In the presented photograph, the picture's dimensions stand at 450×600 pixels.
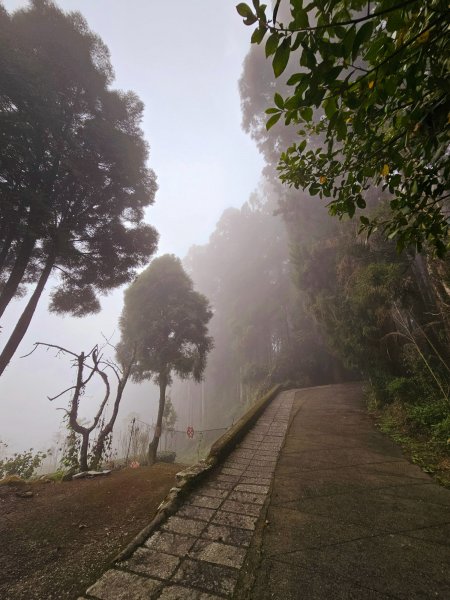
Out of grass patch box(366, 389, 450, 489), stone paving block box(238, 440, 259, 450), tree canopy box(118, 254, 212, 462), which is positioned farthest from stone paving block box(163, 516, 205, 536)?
tree canopy box(118, 254, 212, 462)

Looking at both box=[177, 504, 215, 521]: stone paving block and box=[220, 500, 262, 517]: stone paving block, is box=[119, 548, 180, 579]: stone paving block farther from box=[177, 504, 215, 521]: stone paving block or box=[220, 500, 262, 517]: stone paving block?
box=[220, 500, 262, 517]: stone paving block

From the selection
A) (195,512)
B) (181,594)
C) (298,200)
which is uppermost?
(298,200)

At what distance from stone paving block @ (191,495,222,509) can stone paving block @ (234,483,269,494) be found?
0.44 m

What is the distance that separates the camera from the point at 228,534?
2764 mm

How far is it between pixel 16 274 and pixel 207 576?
7444mm

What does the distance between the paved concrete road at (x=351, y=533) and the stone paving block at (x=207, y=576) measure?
0.11 m

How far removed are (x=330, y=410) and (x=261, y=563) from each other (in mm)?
8103

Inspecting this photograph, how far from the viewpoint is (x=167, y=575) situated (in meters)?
2.19

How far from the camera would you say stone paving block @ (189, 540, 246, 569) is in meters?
2.34

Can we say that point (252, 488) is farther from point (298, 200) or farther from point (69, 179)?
point (298, 200)

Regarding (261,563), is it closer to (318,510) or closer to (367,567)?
(367,567)

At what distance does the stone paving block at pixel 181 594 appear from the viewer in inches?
77.0

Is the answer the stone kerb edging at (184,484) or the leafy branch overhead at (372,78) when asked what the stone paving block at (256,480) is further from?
the leafy branch overhead at (372,78)

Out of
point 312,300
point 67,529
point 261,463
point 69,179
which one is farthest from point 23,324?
point 312,300
